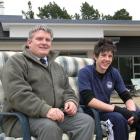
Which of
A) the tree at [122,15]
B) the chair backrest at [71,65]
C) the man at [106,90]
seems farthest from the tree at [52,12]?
the man at [106,90]

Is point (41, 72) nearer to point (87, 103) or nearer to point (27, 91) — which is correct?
point (27, 91)

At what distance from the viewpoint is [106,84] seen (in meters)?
5.18

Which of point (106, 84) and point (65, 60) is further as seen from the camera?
point (65, 60)

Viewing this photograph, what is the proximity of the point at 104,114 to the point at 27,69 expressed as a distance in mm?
1056

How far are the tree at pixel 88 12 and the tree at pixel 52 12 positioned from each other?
3.43 meters

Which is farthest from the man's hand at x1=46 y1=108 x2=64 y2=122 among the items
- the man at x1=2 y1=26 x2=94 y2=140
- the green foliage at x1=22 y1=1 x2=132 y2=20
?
the green foliage at x1=22 y1=1 x2=132 y2=20

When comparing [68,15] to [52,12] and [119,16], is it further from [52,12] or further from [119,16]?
[119,16]

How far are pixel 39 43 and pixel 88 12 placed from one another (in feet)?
184

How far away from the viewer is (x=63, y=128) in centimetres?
448

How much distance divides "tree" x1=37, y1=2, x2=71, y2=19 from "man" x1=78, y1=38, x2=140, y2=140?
5159cm

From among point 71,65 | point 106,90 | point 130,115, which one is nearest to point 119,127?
point 130,115

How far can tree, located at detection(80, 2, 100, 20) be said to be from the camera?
59.5m

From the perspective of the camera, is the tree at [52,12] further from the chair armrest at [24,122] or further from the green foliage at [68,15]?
the chair armrest at [24,122]

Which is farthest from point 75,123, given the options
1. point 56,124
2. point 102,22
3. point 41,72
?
point 102,22
